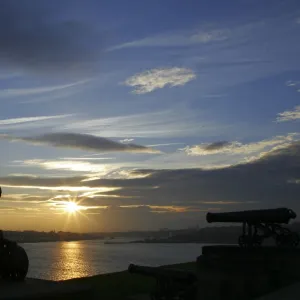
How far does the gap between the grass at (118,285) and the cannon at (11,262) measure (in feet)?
4.10

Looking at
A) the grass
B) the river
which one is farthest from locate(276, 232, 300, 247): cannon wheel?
the river

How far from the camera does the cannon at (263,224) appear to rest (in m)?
A: 16.1

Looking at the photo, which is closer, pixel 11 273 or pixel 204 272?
pixel 11 273

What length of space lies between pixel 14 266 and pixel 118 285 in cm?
266

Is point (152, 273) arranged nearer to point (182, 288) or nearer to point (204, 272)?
point (182, 288)

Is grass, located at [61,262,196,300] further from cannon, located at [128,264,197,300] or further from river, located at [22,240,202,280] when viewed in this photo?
river, located at [22,240,202,280]

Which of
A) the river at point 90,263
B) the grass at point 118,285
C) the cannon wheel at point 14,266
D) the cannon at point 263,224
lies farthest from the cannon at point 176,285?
the river at point 90,263

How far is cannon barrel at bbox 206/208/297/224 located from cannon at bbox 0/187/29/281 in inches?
292

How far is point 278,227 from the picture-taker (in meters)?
16.8

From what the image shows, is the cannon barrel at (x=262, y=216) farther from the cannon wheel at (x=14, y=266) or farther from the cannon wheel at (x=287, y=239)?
the cannon wheel at (x=14, y=266)

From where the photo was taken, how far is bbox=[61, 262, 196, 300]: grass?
10.9 meters

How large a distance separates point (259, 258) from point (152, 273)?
203 inches

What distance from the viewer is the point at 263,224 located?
16594mm

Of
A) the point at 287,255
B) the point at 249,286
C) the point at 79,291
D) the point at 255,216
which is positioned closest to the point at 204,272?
the point at 249,286
